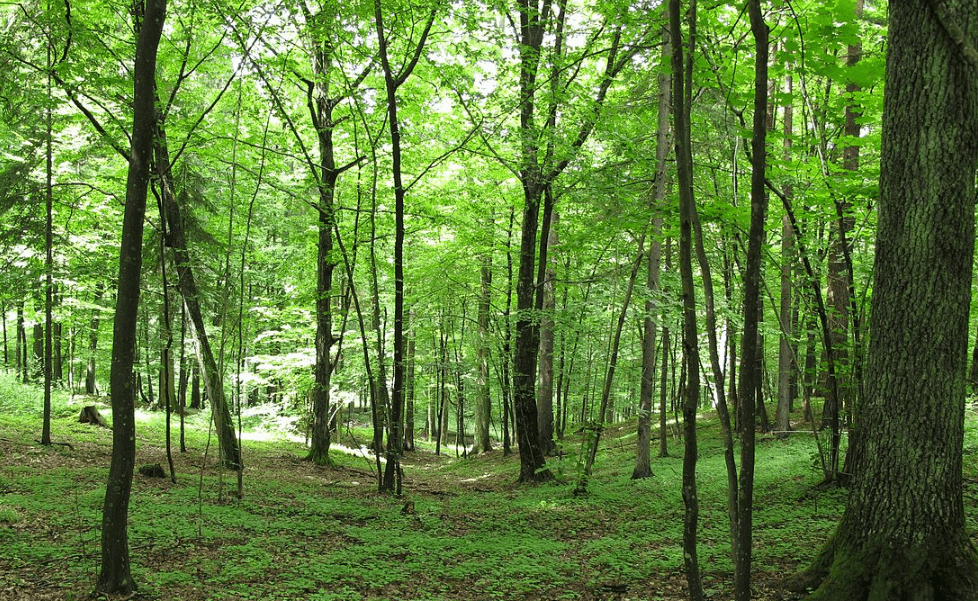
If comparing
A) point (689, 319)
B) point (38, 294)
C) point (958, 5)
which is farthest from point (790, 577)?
point (38, 294)

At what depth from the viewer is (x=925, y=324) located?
3.28m

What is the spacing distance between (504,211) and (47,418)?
458 inches

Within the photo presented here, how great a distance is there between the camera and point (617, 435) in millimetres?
19344

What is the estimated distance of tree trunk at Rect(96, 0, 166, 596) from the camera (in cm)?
395

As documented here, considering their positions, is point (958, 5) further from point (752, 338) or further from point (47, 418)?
point (47, 418)

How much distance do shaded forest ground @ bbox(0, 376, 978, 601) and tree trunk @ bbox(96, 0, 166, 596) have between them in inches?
10.7

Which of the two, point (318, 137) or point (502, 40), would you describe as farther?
point (318, 137)

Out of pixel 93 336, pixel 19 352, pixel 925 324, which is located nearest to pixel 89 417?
pixel 93 336

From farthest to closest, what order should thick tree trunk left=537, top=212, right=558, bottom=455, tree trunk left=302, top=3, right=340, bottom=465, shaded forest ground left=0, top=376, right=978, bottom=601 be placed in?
thick tree trunk left=537, top=212, right=558, bottom=455 → tree trunk left=302, top=3, right=340, bottom=465 → shaded forest ground left=0, top=376, right=978, bottom=601

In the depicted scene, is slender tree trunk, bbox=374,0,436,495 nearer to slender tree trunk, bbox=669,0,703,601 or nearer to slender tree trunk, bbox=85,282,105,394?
slender tree trunk, bbox=669,0,703,601

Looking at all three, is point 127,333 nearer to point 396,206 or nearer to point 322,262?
point 396,206

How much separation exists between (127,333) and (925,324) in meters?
5.43

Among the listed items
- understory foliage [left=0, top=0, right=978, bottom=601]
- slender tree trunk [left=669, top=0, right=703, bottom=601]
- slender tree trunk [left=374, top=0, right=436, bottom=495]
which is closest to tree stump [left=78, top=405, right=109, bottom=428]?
understory foliage [left=0, top=0, right=978, bottom=601]

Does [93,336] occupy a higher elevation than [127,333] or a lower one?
lower
